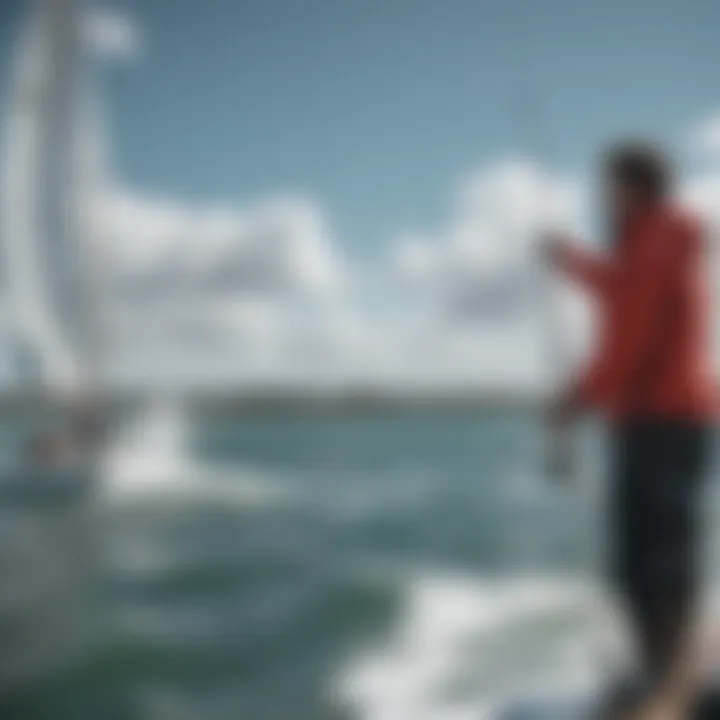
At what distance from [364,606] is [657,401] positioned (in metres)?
2.10

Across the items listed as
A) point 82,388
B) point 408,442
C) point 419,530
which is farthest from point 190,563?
point 82,388

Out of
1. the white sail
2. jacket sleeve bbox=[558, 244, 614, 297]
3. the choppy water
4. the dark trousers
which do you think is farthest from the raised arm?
the white sail

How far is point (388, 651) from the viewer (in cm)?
338

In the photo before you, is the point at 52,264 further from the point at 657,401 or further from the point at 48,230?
the point at 657,401

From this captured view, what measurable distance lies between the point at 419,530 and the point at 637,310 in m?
3.01

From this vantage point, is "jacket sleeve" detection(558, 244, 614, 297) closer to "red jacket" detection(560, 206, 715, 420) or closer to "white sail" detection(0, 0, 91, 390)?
"red jacket" detection(560, 206, 715, 420)

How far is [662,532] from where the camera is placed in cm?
187

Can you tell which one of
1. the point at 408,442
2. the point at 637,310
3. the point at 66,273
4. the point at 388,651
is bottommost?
the point at 637,310

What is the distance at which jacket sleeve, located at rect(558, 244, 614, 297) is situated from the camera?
1.98m

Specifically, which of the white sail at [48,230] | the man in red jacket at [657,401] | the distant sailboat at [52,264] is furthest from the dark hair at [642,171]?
the white sail at [48,230]

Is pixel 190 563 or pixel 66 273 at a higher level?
pixel 66 273

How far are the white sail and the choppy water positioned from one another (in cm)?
351

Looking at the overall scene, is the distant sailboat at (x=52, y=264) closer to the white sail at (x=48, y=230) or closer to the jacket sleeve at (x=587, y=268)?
the white sail at (x=48, y=230)

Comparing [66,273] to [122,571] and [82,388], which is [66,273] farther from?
[122,571]
